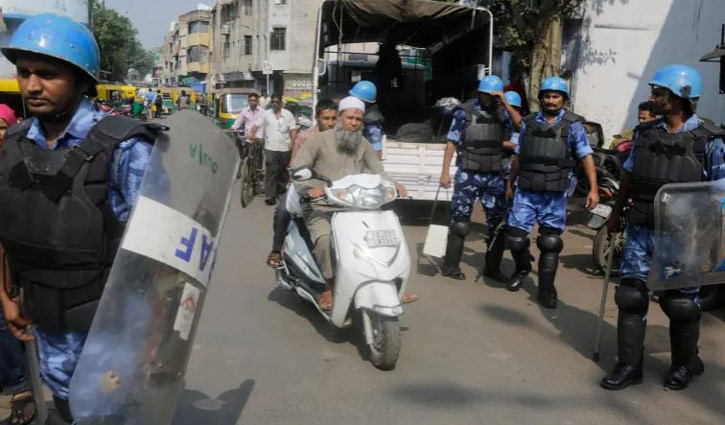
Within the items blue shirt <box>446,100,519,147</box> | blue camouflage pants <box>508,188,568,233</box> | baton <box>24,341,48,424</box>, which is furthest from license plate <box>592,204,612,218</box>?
baton <box>24,341,48,424</box>

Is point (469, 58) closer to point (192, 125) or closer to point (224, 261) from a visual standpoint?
point (224, 261)

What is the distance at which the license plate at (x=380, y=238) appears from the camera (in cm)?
440

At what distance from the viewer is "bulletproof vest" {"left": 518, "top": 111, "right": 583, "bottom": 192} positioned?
5574 mm

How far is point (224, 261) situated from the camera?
22.9 ft

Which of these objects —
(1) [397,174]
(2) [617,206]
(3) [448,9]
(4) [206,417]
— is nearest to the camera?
(4) [206,417]

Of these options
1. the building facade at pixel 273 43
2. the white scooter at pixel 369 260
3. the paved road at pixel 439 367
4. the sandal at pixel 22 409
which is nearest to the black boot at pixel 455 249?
the paved road at pixel 439 367

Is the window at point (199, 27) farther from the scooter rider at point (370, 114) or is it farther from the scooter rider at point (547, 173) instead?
the scooter rider at point (547, 173)

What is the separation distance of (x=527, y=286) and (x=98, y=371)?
508 cm

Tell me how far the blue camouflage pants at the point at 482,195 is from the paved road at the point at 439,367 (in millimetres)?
737

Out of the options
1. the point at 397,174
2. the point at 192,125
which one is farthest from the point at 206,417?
the point at 397,174

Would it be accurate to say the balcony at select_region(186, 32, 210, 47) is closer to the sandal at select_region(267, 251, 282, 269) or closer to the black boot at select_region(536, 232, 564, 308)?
the sandal at select_region(267, 251, 282, 269)

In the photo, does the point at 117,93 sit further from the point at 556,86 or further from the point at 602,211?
the point at 556,86

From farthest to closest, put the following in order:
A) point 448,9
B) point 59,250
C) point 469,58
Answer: point 469,58
point 448,9
point 59,250

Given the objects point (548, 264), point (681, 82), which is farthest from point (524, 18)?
point (681, 82)
